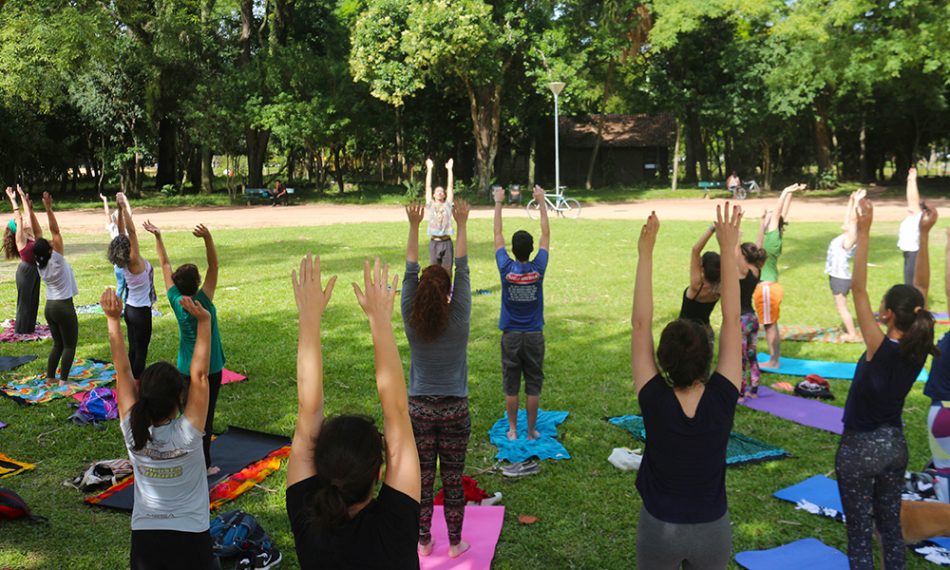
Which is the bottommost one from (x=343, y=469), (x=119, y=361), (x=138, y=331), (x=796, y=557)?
(x=796, y=557)

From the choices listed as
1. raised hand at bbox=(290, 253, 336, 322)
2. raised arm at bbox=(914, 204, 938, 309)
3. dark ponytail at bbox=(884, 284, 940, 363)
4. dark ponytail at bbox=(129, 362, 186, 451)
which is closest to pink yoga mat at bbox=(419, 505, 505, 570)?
dark ponytail at bbox=(129, 362, 186, 451)

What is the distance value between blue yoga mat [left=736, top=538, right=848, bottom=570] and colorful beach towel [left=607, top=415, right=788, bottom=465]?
124 centimetres

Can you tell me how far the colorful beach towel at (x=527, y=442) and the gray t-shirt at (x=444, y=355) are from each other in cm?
198

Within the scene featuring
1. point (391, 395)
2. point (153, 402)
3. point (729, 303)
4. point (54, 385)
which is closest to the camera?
point (391, 395)

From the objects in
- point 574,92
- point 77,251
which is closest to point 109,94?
point 77,251

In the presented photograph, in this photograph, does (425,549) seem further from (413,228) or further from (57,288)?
(57,288)

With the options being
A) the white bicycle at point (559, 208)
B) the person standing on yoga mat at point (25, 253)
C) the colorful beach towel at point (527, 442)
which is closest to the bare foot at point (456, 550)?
the colorful beach towel at point (527, 442)

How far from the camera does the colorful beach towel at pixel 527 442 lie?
21.4ft

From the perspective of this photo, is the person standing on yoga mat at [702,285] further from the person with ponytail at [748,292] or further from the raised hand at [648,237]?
the raised hand at [648,237]

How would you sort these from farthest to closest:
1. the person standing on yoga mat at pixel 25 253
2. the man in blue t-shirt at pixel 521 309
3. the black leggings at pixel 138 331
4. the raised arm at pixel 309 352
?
1. the person standing on yoga mat at pixel 25 253
2. the black leggings at pixel 138 331
3. the man in blue t-shirt at pixel 521 309
4. the raised arm at pixel 309 352

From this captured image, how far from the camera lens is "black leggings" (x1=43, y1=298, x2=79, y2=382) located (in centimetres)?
816

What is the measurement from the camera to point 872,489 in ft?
13.5

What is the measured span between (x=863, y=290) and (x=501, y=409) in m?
4.34

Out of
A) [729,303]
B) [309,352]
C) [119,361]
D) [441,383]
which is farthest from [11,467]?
[729,303]
